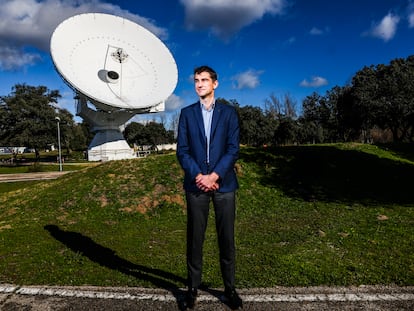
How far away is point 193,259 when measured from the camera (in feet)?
13.3

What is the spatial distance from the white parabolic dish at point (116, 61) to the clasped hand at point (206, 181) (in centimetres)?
3001

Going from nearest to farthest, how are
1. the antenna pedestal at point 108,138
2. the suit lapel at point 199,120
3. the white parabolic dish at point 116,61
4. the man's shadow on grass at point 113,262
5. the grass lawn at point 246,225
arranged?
the suit lapel at point 199,120 < the man's shadow on grass at point 113,262 < the grass lawn at point 246,225 < the white parabolic dish at point 116,61 < the antenna pedestal at point 108,138

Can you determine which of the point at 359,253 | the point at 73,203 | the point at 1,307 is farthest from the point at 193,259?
the point at 73,203

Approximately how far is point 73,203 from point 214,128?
925 cm

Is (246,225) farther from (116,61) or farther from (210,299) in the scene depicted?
(116,61)

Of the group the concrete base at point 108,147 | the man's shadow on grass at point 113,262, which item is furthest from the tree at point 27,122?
the man's shadow on grass at point 113,262

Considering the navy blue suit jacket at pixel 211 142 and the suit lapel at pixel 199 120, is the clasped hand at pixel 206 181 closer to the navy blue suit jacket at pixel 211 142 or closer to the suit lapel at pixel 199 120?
the navy blue suit jacket at pixel 211 142

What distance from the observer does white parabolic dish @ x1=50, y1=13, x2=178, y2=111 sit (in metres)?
31.8

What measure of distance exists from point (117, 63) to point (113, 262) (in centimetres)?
3143

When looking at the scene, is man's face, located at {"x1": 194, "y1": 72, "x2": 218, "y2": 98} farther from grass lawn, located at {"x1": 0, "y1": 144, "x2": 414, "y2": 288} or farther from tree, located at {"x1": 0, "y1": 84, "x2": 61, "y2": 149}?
tree, located at {"x1": 0, "y1": 84, "x2": 61, "y2": 149}

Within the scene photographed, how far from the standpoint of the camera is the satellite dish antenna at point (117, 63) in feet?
105

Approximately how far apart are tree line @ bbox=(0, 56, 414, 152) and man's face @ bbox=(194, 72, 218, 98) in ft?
126

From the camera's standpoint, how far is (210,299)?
13.8 ft

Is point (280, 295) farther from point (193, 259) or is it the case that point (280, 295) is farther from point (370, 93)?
point (370, 93)
